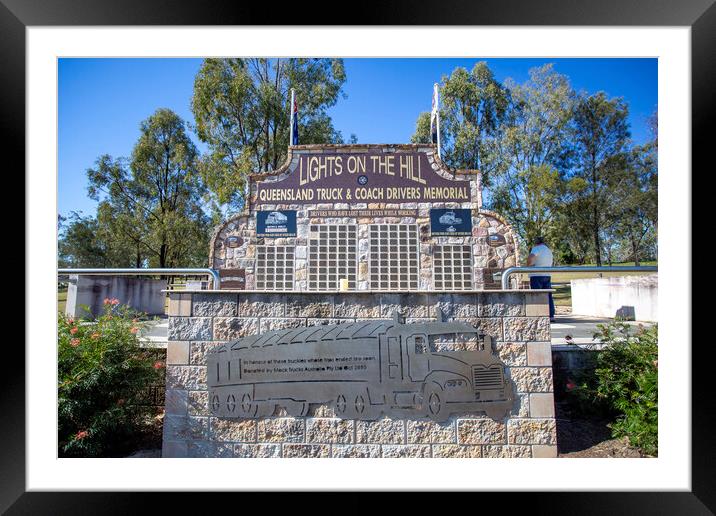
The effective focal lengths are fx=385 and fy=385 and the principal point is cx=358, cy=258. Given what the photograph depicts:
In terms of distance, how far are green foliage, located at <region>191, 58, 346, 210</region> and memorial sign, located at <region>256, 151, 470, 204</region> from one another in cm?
934

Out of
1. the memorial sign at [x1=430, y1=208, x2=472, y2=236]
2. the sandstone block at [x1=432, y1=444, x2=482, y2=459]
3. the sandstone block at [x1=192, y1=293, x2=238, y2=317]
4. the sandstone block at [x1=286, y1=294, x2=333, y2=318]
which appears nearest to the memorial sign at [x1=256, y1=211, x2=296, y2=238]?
Answer: the memorial sign at [x1=430, y1=208, x2=472, y2=236]

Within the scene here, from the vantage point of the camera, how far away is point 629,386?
5379mm

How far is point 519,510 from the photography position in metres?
2.79

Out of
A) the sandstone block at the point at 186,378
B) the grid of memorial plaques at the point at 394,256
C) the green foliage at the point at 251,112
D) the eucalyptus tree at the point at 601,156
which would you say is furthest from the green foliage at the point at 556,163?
the sandstone block at the point at 186,378

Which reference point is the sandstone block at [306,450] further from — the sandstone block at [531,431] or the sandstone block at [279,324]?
the sandstone block at [531,431]

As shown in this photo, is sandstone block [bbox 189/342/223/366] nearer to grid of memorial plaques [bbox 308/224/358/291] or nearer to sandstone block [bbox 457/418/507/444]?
sandstone block [bbox 457/418/507/444]

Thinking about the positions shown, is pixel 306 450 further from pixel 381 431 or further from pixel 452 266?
pixel 452 266

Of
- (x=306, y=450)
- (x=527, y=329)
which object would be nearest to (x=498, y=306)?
(x=527, y=329)
